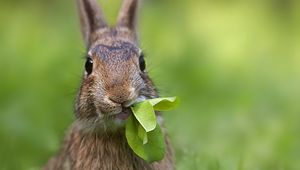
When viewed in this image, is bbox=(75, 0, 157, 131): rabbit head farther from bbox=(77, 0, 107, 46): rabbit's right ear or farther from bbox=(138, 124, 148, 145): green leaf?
bbox=(77, 0, 107, 46): rabbit's right ear

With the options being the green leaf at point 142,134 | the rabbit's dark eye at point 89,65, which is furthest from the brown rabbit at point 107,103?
the green leaf at point 142,134

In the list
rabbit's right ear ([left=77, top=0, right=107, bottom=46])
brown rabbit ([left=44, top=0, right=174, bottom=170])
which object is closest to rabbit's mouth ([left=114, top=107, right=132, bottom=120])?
brown rabbit ([left=44, top=0, right=174, bottom=170])

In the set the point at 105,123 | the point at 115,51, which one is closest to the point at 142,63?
the point at 115,51

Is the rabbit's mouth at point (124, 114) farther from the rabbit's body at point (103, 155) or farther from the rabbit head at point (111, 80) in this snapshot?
the rabbit's body at point (103, 155)

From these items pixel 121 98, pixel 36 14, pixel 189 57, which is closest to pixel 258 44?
pixel 189 57

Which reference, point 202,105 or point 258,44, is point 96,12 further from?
point 258,44
